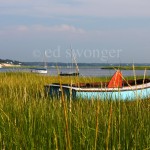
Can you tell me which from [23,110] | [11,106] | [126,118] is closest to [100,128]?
[126,118]

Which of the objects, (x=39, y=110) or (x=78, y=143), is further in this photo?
(x=39, y=110)

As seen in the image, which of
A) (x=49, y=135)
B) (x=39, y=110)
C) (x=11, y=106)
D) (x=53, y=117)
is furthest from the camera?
(x=11, y=106)

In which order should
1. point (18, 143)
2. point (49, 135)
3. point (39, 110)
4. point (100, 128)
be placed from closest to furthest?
1. point (18, 143)
2. point (49, 135)
3. point (100, 128)
4. point (39, 110)

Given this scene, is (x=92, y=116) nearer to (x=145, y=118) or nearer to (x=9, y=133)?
(x=145, y=118)

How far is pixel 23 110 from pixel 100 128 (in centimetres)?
173

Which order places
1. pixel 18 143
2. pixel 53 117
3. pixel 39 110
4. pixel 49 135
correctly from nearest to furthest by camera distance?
pixel 18 143 → pixel 49 135 → pixel 53 117 → pixel 39 110

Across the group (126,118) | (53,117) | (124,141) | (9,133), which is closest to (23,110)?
(53,117)

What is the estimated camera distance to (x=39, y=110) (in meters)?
6.20

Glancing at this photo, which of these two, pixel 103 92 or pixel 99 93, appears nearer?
pixel 103 92

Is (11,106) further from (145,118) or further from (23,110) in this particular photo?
(145,118)

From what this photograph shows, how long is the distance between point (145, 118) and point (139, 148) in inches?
42.5

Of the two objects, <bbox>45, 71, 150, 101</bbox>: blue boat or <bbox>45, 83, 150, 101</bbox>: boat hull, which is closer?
<bbox>45, 83, 150, 101</bbox>: boat hull

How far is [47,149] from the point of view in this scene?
4.36m

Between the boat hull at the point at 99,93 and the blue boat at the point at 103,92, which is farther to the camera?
the blue boat at the point at 103,92
